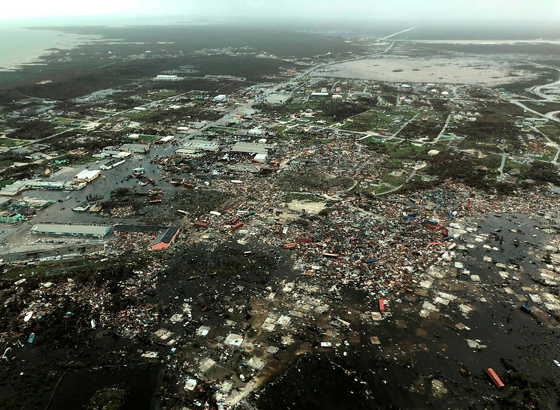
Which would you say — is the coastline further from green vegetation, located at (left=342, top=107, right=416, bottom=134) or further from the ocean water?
green vegetation, located at (left=342, top=107, right=416, bottom=134)

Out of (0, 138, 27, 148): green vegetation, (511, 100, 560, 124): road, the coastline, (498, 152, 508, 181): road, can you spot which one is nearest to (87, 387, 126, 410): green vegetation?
(498, 152, 508, 181): road

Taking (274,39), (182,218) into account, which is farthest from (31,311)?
(274,39)

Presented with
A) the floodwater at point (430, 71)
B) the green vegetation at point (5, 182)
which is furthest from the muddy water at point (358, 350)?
the floodwater at point (430, 71)

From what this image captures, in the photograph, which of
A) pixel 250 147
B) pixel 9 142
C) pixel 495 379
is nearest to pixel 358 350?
pixel 495 379

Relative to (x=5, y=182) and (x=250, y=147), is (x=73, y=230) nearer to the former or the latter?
(x=5, y=182)

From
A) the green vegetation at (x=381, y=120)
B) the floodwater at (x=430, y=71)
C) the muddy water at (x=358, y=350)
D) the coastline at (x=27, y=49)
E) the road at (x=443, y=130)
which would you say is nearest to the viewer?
the muddy water at (x=358, y=350)

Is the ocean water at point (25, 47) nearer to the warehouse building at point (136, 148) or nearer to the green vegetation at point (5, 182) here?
the warehouse building at point (136, 148)

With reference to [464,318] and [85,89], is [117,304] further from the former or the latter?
[85,89]
